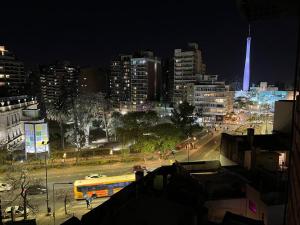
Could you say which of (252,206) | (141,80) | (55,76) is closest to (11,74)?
(55,76)

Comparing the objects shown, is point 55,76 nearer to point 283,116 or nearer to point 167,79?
point 167,79

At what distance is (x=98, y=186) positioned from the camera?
80.7 ft

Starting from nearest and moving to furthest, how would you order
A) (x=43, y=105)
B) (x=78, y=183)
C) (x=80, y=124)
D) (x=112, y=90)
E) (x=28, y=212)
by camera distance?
1. (x=28, y=212)
2. (x=78, y=183)
3. (x=80, y=124)
4. (x=43, y=105)
5. (x=112, y=90)

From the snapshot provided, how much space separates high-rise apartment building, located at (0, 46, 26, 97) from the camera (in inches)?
2729

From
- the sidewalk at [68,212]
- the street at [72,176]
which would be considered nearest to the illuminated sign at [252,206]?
the sidewalk at [68,212]

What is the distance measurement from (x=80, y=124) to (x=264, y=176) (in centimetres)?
3657

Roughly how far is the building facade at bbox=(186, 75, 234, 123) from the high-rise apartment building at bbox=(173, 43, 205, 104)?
6355 mm

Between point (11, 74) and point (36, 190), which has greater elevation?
point (11, 74)

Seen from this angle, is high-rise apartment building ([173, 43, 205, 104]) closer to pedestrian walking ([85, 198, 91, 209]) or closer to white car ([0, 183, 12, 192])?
white car ([0, 183, 12, 192])

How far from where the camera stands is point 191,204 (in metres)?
9.40

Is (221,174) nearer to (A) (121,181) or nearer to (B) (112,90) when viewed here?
(A) (121,181)

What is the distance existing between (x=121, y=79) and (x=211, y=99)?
31411 millimetres

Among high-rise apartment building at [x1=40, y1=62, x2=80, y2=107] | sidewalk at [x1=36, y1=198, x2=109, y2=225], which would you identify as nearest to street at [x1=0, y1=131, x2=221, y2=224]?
sidewalk at [x1=36, y1=198, x2=109, y2=225]

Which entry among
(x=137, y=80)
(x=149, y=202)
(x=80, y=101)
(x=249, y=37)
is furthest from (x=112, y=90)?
(x=149, y=202)
